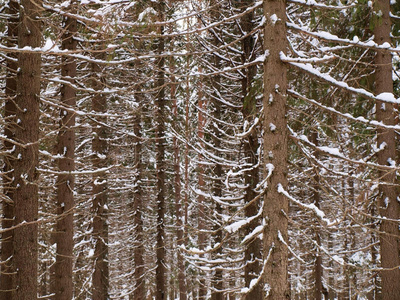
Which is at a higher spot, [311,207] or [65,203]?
[311,207]

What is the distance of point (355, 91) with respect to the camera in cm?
472

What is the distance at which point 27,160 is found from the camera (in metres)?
6.07

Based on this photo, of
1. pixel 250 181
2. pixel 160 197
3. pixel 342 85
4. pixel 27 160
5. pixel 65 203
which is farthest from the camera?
pixel 160 197

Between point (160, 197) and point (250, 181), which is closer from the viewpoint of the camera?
point (250, 181)

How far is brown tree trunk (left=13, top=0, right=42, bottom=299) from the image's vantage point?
5.74 meters

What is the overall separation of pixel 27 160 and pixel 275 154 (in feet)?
14.1

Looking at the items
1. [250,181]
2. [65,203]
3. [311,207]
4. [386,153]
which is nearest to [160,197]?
[65,203]

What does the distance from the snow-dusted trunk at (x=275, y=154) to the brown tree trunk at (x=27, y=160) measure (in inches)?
151

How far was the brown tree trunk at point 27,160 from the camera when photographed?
5.74 meters

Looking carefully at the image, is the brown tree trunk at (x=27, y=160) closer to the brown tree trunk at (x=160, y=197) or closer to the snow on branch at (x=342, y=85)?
the snow on branch at (x=342, y=85)

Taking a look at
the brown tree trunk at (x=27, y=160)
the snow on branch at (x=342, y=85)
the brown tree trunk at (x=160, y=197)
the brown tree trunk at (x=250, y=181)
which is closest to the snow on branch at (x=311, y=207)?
the snow on branch at (x=342, y=85)

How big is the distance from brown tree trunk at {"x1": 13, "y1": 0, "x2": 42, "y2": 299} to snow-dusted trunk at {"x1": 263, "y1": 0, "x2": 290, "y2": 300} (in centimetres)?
383

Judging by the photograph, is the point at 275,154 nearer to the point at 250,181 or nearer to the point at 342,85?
the point at 342,85

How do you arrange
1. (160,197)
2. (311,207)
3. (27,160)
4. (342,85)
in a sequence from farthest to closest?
(160,197) < (27,160) < (342,85) < (311,207)
